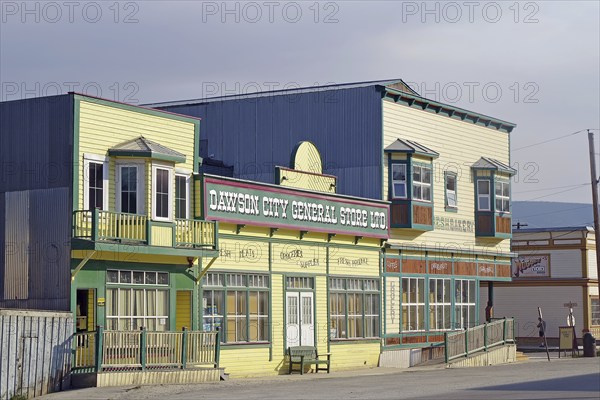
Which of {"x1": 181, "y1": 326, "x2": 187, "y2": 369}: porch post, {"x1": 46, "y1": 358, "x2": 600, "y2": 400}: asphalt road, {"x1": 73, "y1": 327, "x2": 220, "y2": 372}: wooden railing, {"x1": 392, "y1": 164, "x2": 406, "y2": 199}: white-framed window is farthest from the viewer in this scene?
{"x1": 392, "y1": 164, "x2": 406, "y2": 199}: white-framed window

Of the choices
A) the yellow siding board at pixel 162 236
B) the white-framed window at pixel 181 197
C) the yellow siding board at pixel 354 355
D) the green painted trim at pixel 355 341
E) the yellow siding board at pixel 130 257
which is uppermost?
the white-framed window at pixel 181 197

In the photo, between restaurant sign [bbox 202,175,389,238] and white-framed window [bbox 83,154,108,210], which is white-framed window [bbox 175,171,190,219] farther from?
white-framed window [bbox 83,154,108,210]

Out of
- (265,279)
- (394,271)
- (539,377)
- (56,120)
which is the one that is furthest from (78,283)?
(394,271)

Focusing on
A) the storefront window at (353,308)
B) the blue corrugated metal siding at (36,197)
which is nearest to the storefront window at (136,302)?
the blue corrugated metal siding at (36,197)

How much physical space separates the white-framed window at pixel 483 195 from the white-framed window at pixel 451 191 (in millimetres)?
1880

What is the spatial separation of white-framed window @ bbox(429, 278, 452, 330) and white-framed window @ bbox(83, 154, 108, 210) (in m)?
17.0

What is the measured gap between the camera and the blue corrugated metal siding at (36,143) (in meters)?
28.3

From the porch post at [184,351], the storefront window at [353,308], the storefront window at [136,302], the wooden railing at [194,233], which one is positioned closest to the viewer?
the storefront window at [136,302]

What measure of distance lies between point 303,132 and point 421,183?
4490 millimetres

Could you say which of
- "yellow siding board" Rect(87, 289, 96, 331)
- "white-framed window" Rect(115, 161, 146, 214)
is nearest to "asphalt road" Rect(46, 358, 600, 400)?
"yellow siding board" Rect(87, 289, 96, 331)

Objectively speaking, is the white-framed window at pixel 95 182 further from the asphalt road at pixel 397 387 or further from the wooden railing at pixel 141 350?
the asphalt road at pixel 397 387

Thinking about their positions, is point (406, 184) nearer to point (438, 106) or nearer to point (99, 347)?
point (438, 106)

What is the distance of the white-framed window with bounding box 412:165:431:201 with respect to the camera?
40.6m

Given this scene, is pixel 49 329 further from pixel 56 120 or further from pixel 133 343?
pixel 56 120
